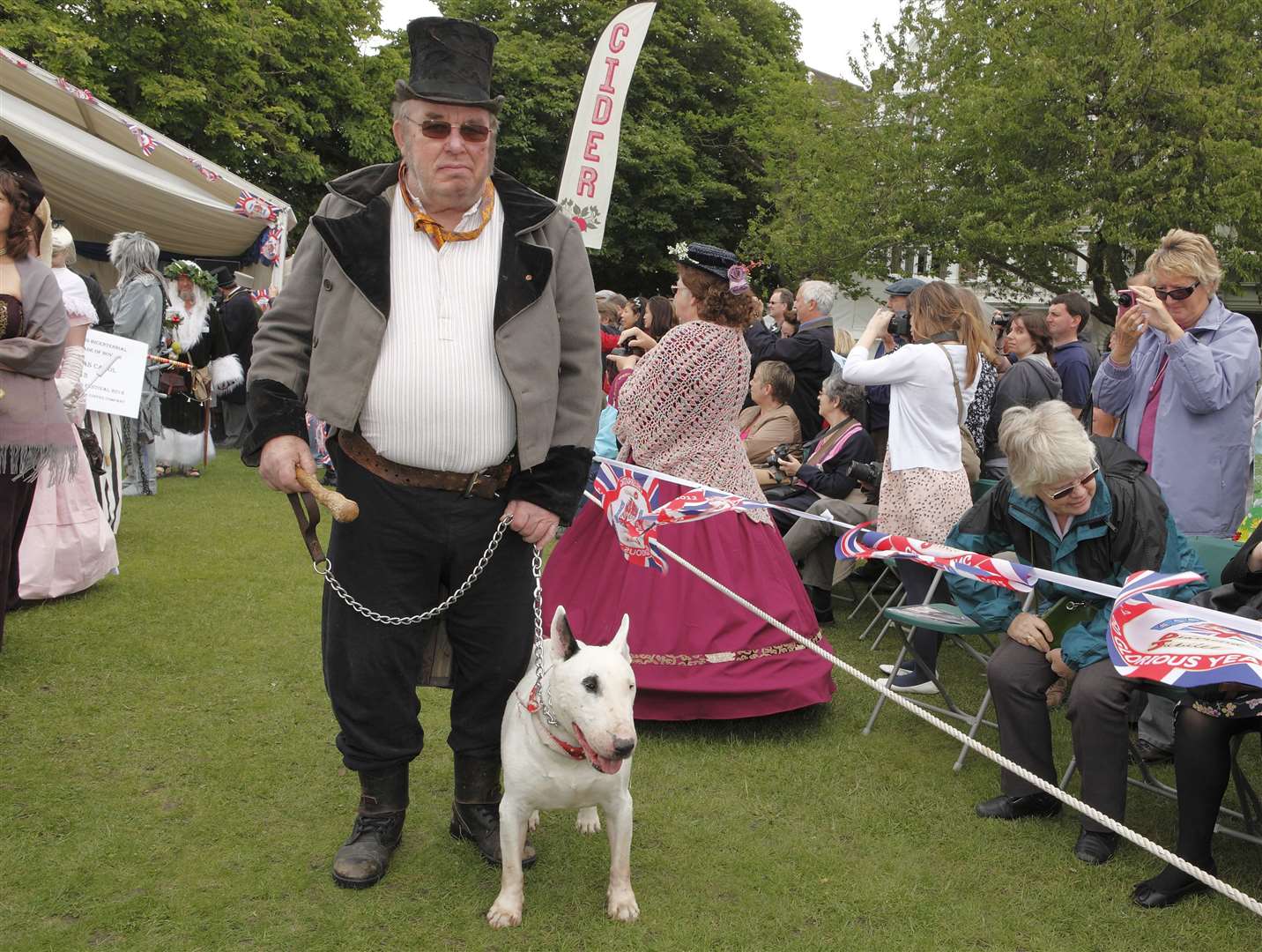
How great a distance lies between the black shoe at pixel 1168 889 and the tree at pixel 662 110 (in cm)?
2469

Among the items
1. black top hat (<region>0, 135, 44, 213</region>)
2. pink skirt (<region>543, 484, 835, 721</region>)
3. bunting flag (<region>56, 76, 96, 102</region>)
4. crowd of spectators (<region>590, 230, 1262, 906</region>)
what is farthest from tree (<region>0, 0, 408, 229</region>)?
pink skirt (<region>543, 484, 835, 721</region>)

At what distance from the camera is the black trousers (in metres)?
2.96

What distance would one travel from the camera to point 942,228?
67.5 feet

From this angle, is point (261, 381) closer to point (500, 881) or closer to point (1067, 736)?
point (500, 881)

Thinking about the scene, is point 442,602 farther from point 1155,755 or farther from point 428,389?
point 1155,755

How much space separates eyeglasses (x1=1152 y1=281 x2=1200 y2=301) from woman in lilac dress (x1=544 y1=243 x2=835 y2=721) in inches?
66.6

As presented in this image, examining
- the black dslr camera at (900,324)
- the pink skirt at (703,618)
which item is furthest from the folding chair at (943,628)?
the black dslr camera at (900,324)

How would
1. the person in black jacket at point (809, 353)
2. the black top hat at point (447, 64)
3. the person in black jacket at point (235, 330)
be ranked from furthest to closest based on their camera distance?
the person in black jacket at point (235, 330) → the person in black jacket at point (809, 353) → the black top hat at point (447, 64)

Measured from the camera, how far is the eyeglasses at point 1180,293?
440cm

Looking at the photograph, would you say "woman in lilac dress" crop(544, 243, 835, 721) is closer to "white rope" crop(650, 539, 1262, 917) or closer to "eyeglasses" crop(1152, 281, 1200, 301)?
"white rope" crop(650, 539, 1262, 917)

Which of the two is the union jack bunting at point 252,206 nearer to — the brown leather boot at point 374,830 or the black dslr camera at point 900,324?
the black dslr camera at point 900,324

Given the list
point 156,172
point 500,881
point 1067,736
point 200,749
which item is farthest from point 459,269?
point 156,172

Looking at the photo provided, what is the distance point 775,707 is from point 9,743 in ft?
9.56

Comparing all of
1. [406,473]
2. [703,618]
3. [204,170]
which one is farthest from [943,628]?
[204,170]
